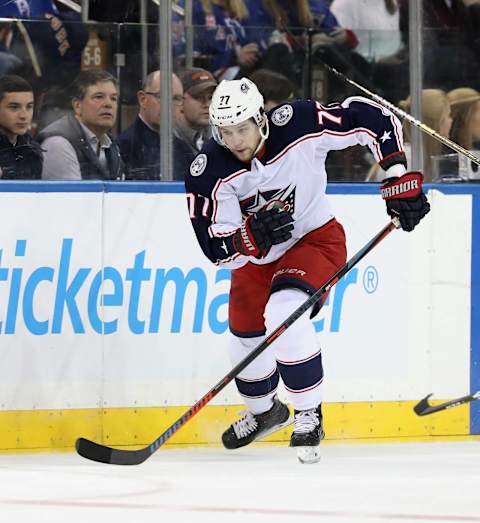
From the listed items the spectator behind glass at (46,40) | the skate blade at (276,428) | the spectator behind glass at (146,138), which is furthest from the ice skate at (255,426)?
the spectator behind glass at (46,40)

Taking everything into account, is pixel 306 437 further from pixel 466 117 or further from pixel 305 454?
pixel 466 117

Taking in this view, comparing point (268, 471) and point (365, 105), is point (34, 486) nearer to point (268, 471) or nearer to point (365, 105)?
point (268, 471)

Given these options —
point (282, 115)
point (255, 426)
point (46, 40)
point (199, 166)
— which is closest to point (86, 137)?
point (46, 40)

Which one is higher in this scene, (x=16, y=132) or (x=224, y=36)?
(x=224, y=36)

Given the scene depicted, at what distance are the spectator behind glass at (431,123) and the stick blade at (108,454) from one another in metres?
1.71

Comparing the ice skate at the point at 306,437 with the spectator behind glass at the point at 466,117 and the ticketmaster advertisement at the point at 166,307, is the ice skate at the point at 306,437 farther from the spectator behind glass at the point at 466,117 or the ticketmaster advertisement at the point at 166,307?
the spectator behind glass at the point at 466,117

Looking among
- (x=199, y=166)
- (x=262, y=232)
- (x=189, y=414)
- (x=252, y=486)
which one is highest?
(x=199, y=166)

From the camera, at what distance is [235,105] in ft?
15.0

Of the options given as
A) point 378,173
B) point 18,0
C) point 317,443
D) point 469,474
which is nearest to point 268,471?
point 317,443

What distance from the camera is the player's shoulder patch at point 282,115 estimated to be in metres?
4.79

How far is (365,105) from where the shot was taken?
479cm

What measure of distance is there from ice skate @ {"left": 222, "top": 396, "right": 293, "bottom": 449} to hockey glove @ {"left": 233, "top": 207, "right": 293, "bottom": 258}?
2.44 ft

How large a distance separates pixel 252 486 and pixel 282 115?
1.28 m

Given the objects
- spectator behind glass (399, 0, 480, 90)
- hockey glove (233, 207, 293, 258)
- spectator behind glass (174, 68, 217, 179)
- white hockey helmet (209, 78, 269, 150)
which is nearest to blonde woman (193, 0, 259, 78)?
spectator behind glass (174, 68, 217, 179)
